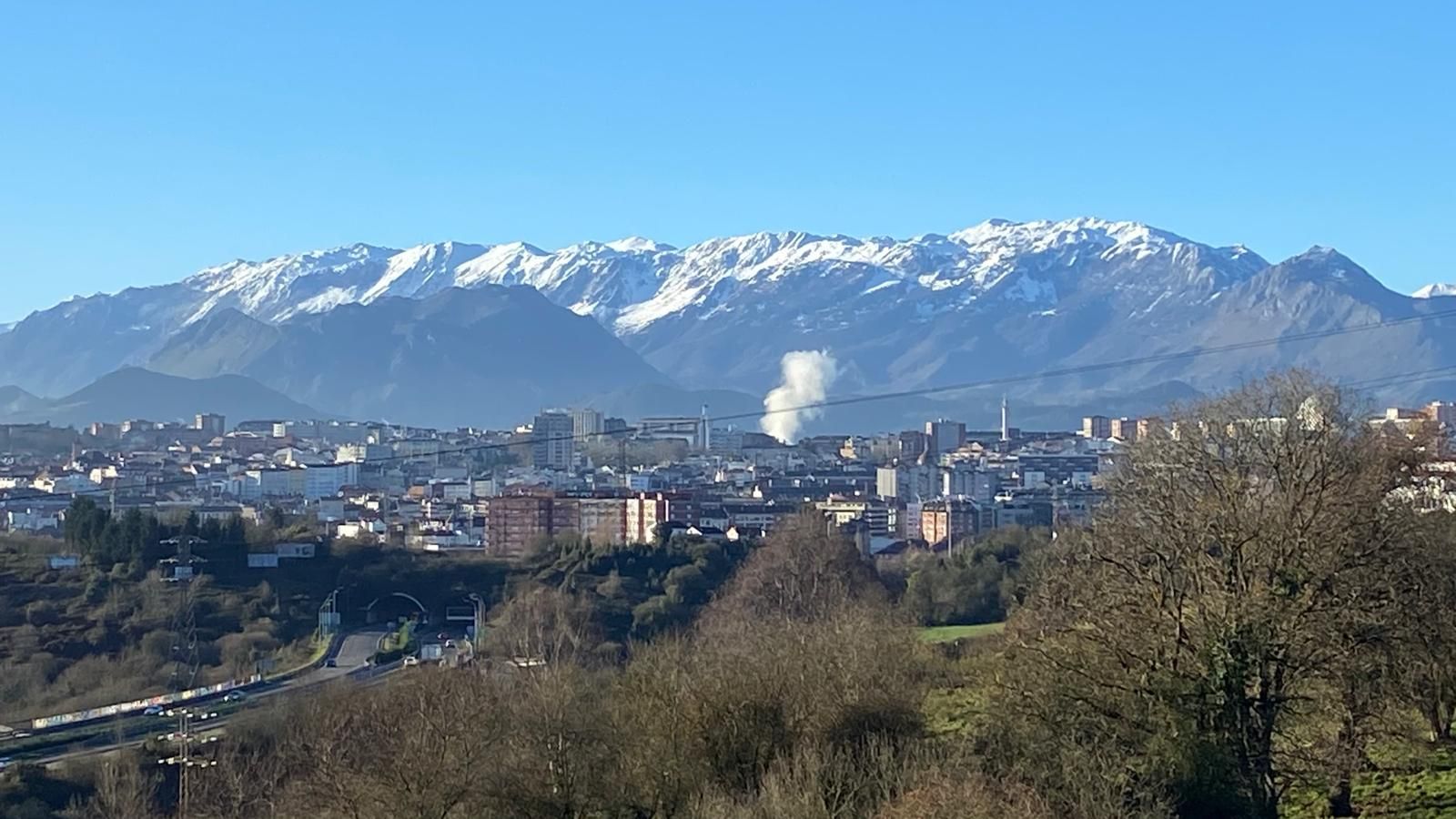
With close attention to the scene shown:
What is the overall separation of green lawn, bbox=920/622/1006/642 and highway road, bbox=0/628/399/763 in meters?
9.31

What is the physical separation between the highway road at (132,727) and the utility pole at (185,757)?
39 centimetres

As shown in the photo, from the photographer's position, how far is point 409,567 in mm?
45281

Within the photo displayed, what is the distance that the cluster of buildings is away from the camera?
59.5m

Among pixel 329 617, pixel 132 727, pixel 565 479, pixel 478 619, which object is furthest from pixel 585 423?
pixel 132 727

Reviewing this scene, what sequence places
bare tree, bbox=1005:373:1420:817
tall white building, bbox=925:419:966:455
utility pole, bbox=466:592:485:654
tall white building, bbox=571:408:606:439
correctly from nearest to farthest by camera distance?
bare tree, bbox=1005:373:1420:817 → utility pole, bbox=466:592:485:654 → tall white building, bbox=925:419:966:455 → tall white building, bbox=571:408:606:439

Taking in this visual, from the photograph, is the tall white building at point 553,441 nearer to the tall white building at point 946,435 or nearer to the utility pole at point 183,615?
the tall white building at point 946,435

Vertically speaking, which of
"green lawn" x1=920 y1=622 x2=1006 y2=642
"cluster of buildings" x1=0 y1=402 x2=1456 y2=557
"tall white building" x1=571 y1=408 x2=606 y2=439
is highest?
"tall white building" x1=571 y1=408 x2=606 y2=439

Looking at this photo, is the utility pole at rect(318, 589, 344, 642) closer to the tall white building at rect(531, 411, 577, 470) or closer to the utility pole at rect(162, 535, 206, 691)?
the utility pole at rect(162, 535, 206, 691)

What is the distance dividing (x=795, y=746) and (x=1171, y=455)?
13.2 ft

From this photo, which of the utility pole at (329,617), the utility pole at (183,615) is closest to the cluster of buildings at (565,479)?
the utility pole at (329,617)

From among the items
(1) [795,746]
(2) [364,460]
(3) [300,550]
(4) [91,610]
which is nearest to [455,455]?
(2) [364,460]

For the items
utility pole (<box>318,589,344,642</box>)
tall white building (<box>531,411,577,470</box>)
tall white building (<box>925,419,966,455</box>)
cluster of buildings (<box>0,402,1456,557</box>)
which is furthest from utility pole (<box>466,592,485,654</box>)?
tall white building (<box>925,419,966,455</box>)

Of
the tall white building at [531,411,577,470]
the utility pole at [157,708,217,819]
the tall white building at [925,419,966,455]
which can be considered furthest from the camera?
the tall white building at [925,419,966,455]

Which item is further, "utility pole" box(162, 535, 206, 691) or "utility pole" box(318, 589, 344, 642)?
"utility pole" box(318, 589, 344, 642)
